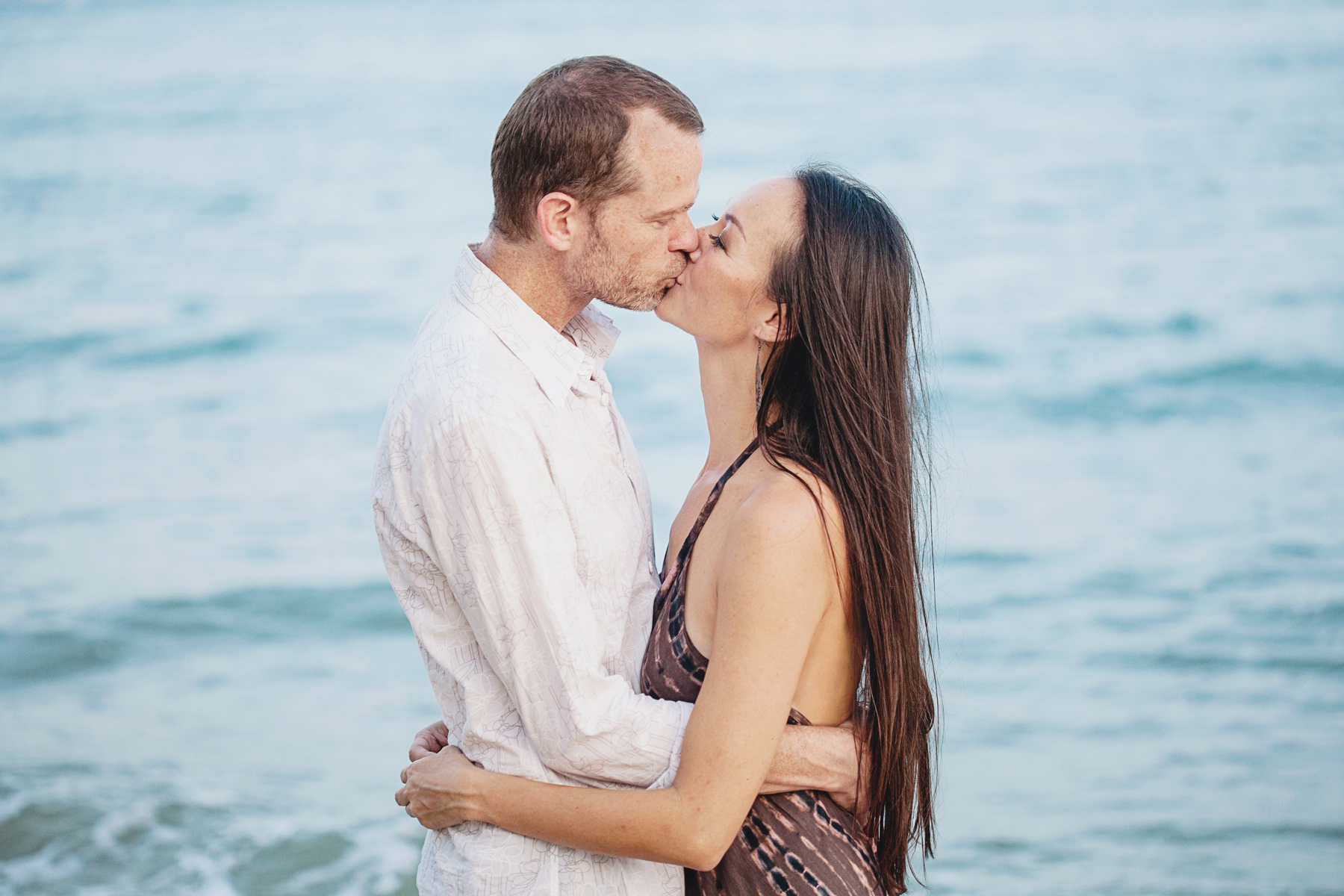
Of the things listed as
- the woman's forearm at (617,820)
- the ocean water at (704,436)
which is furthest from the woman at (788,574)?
the ocean water at (704,436)

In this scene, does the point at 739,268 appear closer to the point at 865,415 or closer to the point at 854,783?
the point at 865,415

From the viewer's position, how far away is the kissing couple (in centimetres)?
214

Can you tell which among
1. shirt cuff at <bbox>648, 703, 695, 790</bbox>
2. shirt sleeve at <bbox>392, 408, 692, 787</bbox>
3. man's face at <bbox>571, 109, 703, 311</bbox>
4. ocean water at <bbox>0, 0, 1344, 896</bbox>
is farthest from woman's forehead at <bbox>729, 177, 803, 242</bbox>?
ocean water at <bbox>0, 0, 1344, 896</bbox>

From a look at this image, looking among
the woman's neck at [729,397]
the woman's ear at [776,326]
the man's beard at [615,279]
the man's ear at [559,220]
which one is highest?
the man's ear at [559,220]

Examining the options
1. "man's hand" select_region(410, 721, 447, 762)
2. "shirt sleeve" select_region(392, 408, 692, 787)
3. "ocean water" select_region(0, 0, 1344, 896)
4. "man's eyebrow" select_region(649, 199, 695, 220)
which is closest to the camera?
"shirt sleeve" select_region(392, 408, 692, 787)

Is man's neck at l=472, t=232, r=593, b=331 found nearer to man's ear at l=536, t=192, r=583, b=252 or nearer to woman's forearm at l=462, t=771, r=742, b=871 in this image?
man's ear at l=536, t=192, r=583, b=252

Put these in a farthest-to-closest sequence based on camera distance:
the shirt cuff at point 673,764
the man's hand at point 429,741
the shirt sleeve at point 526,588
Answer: the man's hand at point 429,741 < the shirt cuff at point 673,764 < the shirt sleeve at point 526,588

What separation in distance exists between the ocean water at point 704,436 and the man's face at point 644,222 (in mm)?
1557

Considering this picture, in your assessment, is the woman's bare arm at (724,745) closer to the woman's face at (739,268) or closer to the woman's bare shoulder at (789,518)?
the woman's bare shoulder at (789,518)

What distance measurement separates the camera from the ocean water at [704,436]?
593cm

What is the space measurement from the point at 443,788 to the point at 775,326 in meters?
1.10

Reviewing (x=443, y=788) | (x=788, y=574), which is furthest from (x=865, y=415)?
(x=443, y=788)

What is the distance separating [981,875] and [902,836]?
315cm

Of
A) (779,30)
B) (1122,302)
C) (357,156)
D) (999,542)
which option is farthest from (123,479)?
(779,30)
